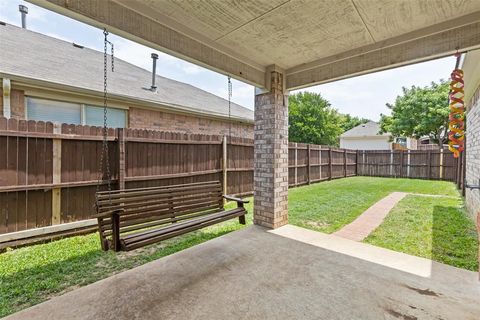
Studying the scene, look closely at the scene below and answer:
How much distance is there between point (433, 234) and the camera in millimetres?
4281

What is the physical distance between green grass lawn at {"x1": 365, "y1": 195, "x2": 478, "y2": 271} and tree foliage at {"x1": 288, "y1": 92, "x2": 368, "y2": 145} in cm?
1861

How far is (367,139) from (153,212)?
25884mm

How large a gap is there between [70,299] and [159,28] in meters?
3.22

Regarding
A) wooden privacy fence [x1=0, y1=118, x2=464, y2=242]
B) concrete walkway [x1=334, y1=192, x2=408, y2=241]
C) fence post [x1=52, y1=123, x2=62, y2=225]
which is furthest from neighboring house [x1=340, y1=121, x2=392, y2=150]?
fence post [x1=52, y1=123, x2=62, y2=225]

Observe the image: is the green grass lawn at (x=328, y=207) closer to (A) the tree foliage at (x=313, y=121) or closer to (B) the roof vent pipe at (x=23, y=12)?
(B) the roof vent pipe at (x=23, y=12)

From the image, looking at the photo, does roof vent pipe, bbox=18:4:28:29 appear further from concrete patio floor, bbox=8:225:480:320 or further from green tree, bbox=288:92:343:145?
green tree, bbox=288:92:343:145

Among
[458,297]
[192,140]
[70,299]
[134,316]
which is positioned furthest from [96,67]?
[458,297]

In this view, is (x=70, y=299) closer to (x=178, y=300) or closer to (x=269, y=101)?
(x=178, y=300)

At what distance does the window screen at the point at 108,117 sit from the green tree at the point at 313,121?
2045cm

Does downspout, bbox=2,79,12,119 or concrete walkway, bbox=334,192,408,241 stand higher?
downspout, bbox=2,79,12,119

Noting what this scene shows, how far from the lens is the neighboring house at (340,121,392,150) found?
76.7 feet

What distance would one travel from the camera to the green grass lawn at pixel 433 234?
3.43 metres

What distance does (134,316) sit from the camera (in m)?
2.12

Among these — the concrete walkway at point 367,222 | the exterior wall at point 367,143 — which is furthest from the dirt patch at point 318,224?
the exterior wall at point 367,143
